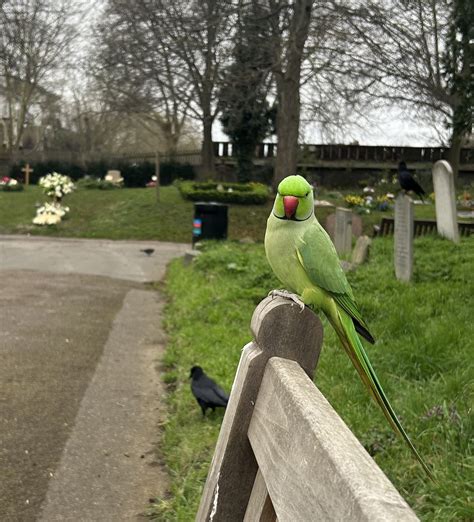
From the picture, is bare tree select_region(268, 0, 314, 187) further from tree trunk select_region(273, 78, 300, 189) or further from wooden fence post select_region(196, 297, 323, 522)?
wooden fence post select_region(196, 297, 323, 522)

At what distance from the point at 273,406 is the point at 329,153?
35071mm

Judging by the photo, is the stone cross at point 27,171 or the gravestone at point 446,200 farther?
the stone cross at point 27,171

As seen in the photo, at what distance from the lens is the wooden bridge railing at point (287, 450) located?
115 cm

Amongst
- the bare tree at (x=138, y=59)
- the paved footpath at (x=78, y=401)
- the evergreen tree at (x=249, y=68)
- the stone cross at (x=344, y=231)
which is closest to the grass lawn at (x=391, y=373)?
the paved footpath at (x=78, y=401)

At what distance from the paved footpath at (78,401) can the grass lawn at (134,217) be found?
12132 millimetres

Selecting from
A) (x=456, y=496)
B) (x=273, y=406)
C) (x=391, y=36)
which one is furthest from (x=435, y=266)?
(x=391, y=36)

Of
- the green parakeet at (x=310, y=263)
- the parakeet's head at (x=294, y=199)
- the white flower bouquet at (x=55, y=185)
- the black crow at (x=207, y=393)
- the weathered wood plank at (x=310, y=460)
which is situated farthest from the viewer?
the white flower bouquet at (x=55, y=185)

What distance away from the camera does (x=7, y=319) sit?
9.66 m

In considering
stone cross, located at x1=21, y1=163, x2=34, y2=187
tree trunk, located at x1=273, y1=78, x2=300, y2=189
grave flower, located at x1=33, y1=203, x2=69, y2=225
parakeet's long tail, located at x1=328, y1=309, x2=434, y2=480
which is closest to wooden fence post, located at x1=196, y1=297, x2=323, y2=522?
parakeet's long tail, located at x1=328, y1=309, x2=434, y2=480

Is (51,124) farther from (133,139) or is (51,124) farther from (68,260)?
(68,260)

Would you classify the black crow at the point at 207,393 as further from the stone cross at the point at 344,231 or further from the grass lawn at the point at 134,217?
the grass lawn at the point at 134,217

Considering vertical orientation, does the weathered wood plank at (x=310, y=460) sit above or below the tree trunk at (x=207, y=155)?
below

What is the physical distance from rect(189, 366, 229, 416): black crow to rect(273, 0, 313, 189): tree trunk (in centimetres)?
1602

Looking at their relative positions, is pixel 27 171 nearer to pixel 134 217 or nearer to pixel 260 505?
pixel 134 217
